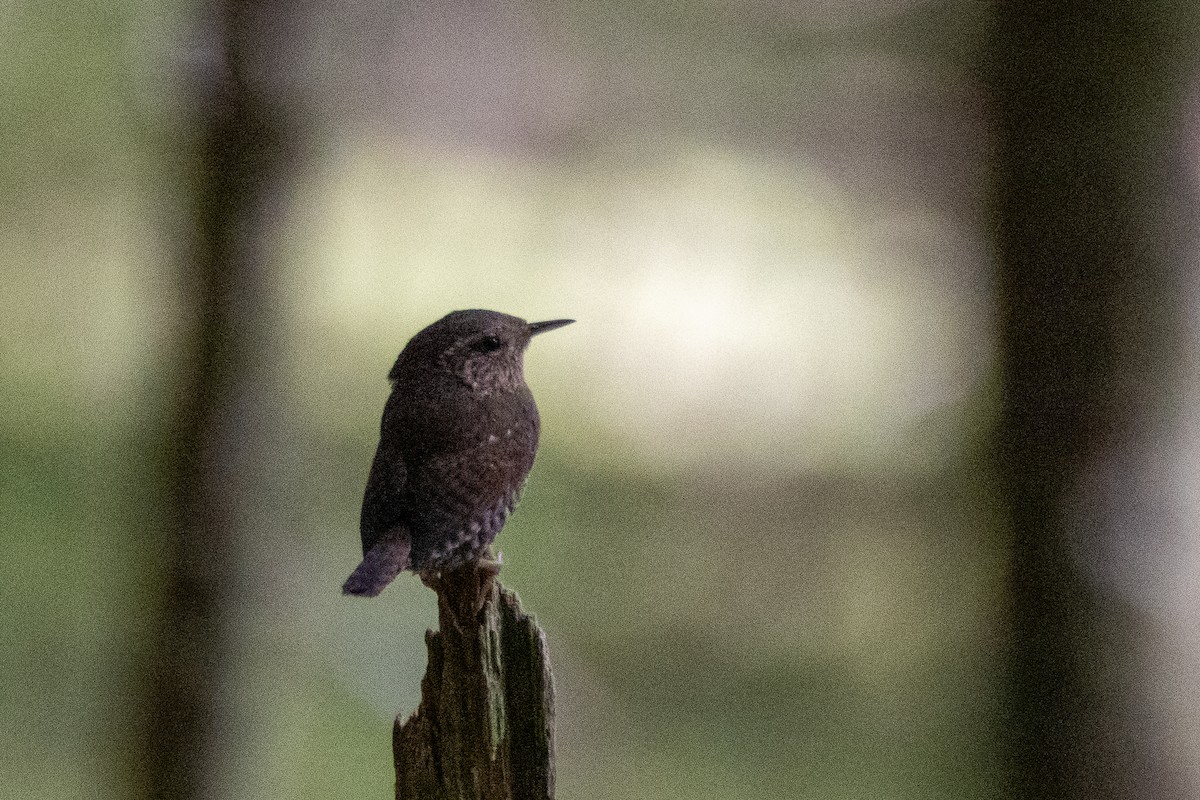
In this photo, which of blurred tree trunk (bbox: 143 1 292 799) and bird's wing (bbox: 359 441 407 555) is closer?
bird's wing (bbox: 359 441 407 555)

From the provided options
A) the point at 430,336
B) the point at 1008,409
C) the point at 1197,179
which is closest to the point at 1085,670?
the point at 1008,409

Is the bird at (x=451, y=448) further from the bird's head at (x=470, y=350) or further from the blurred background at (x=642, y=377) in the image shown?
the blurred background at (x=642, y=377)

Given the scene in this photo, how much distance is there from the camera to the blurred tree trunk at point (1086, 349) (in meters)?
3.25

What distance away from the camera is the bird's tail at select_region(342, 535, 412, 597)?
1593mm

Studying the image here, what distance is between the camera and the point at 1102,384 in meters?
3.28

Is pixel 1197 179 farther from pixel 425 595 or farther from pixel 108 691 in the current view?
pixel 108 691

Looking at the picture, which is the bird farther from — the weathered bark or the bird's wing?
the weathered bark

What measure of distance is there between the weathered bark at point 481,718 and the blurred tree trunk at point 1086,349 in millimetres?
2332

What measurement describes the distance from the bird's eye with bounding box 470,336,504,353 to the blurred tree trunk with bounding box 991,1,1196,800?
7.53ft

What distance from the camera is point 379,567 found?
65.9 inches

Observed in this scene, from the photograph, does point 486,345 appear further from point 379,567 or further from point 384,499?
point 379,567

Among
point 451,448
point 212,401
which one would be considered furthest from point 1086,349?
point 212,401

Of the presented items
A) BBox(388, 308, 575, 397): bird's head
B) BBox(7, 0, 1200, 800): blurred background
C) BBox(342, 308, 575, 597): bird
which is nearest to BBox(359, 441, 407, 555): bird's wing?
BBox(342, 308, 575, 597): bird

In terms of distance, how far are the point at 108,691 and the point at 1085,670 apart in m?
3.42
